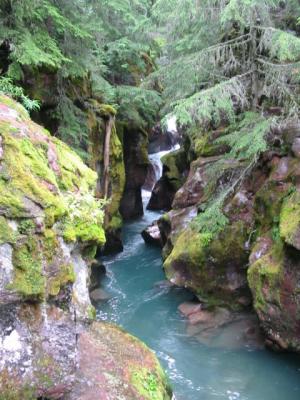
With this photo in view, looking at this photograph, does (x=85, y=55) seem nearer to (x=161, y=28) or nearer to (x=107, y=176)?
(x=161, y=28)

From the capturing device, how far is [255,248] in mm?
10461

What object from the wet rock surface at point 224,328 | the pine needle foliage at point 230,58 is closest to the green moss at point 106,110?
the pine needle foliage at point 230,58

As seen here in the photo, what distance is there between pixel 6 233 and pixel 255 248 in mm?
7340

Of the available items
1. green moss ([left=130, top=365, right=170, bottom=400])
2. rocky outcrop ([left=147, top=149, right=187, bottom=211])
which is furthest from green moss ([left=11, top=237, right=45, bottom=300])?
rocky outcrop ([left=147, top=149, right=187, bottom=211])

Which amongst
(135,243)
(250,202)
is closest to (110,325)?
(250,202)

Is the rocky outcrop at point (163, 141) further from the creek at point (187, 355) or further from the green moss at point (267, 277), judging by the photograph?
the green moss at point (267, 277)

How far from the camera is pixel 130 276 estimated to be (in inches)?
594

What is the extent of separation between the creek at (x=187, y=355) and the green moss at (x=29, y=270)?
205 inches

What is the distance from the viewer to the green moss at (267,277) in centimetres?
925

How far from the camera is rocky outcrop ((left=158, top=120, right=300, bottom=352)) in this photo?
9156 mm

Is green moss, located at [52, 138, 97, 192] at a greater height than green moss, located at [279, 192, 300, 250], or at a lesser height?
greater

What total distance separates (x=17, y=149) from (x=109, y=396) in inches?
116

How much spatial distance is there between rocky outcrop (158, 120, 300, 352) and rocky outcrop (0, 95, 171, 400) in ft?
14.1

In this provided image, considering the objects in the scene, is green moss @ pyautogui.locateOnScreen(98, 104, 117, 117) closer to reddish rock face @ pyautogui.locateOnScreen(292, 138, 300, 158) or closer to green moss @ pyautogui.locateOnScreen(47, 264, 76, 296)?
reddish rock face @ pyautogui.locateOnScreen(292, 138, 300, 158)
